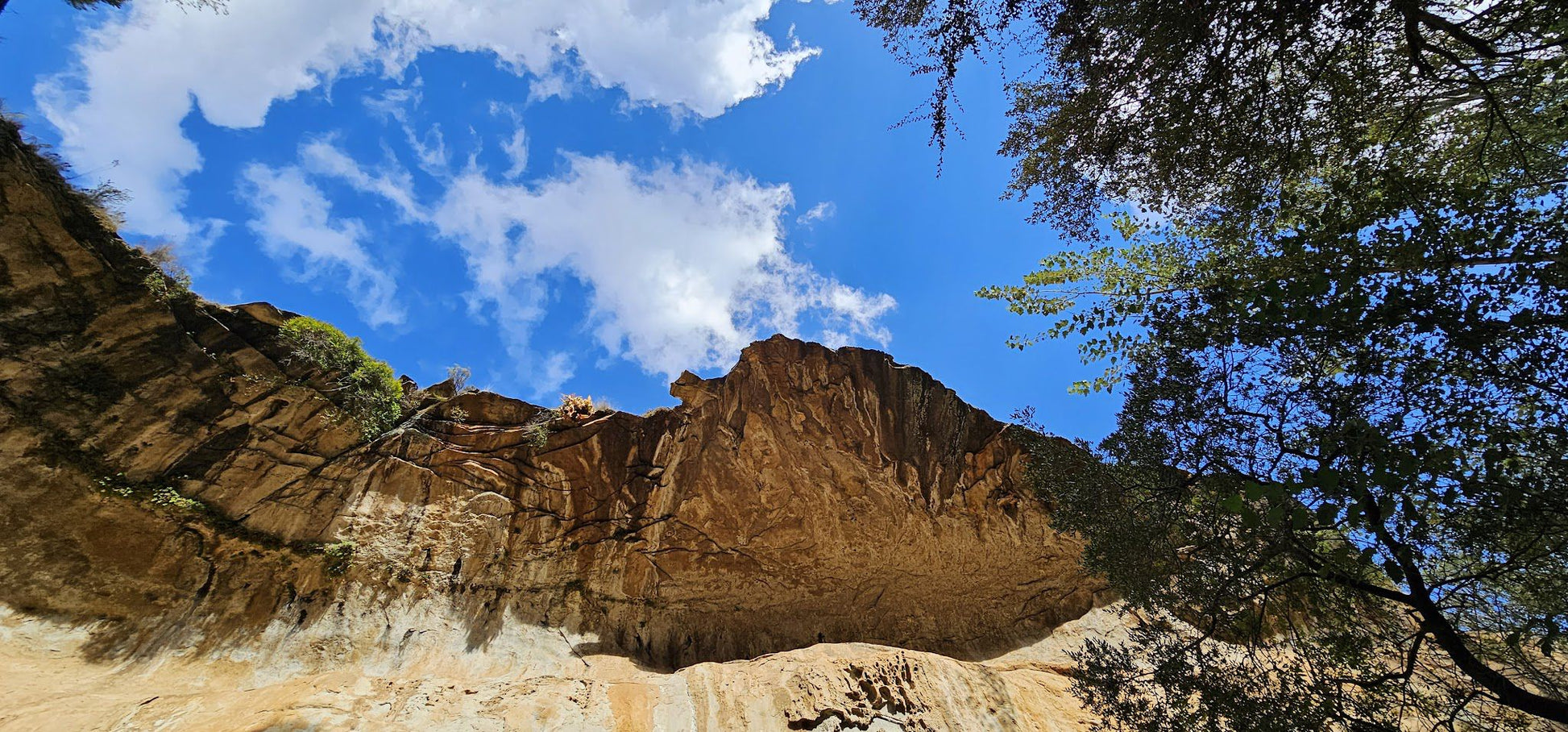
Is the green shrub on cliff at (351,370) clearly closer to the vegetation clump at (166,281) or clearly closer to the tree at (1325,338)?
the vegetation clump at (166,281)

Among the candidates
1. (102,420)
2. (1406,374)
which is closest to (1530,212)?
(1406,374)

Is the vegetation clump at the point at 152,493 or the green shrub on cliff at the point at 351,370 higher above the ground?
the green shrub on cliff at the point at 351,370

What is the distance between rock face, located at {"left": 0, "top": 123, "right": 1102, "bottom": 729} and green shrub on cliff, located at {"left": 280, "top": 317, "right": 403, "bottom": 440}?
1.11 ft

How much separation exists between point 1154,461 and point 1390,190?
3711mm

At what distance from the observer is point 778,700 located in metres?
11.5

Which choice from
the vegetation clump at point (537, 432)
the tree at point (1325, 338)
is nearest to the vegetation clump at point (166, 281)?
the vegetation clump at point (537, 432)

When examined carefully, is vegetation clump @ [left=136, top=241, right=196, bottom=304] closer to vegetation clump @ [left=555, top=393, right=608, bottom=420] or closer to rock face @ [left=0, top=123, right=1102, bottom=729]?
rock face @ [left=0, top=123, right=1102, bottom=729]

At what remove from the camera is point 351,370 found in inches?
582

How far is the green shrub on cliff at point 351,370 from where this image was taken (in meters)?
14.4

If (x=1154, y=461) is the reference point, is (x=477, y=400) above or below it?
above

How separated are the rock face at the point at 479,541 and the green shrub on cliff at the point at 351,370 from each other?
34 centimetres

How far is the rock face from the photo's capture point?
10.6 metres

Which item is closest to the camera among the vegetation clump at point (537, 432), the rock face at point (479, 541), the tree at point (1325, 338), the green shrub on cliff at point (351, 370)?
the tree at point (1325, 338)

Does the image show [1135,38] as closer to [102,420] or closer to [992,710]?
[992,710]
